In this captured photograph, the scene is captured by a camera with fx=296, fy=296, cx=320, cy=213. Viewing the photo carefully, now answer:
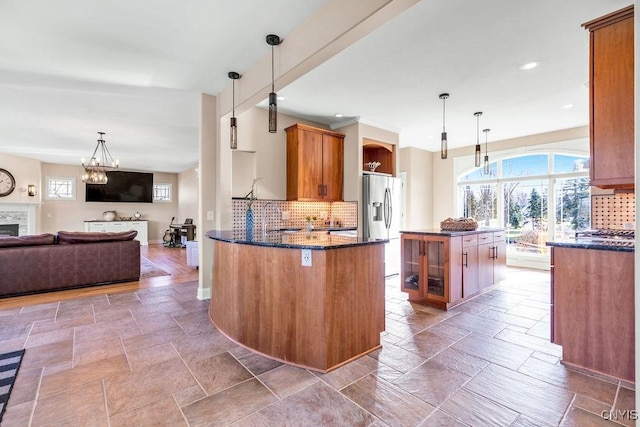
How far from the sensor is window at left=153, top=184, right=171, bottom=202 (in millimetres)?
10953

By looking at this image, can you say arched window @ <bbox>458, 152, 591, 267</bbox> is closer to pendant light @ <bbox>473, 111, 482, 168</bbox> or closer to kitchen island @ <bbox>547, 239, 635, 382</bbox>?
pendant light @ <bbox>473, 111, 482, 168</bbox>

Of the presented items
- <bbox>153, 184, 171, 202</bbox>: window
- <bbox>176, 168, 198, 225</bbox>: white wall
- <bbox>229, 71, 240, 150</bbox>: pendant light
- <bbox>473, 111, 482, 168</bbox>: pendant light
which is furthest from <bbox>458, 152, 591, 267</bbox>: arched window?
<bbox>153, 184, 171, 202</bbox>: window

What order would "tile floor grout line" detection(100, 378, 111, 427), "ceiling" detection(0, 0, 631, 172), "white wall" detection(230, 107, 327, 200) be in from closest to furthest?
"tile floor grout line" detection(100, 378, 111, 427), "ceiling" detection(0, 0, 631, 172), "white wall" detection(230, 107, 327, 200)

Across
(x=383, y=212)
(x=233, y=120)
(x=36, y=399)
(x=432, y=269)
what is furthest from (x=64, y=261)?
(x=432, y=269)

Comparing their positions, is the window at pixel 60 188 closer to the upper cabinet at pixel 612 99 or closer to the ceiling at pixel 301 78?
the ceiling at pixel 301 78

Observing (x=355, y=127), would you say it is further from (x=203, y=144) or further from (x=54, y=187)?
(x=54, y=187)

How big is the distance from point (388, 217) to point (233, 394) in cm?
393

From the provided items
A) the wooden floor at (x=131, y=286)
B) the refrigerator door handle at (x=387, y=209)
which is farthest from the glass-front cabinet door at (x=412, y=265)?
the wooden floor at (x=131, y=286)

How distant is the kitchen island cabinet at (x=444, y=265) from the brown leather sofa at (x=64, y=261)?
439cm

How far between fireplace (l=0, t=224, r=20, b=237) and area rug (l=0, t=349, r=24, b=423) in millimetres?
7813

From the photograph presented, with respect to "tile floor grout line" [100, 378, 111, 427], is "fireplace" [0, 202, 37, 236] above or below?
above

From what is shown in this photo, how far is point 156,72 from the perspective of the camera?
3.38 m

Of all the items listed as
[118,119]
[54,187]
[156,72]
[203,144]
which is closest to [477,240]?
[203,144]

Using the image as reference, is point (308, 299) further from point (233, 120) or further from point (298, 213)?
point (298, 213)
